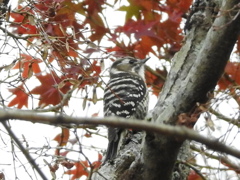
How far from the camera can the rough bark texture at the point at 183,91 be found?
337cm

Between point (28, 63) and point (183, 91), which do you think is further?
point (28, 63)

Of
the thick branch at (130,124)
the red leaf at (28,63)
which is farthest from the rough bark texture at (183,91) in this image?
the thick branch at (130,124)

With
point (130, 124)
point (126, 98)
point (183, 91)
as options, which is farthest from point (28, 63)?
point (130, 124)

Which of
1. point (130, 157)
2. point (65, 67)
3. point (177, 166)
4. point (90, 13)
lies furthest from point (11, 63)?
point (90, 13)

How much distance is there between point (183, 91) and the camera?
3.52m

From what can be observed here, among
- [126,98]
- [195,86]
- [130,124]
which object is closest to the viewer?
[130,124]

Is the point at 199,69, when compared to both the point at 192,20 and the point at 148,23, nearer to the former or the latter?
the point at 192,20

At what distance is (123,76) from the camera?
7.42m

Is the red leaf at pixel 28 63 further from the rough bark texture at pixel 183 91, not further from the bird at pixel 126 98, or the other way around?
the rough bark texture at pixel 183 91

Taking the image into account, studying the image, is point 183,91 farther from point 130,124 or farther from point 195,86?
point 130,124

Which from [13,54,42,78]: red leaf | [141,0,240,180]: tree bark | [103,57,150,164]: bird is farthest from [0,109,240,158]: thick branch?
[103,57,150,164]: bird

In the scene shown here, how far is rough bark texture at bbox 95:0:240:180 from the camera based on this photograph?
337 centimetres

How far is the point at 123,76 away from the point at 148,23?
5.68ft

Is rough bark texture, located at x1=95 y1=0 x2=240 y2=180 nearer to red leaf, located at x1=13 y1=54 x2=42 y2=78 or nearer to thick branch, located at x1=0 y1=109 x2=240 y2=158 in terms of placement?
red leaf, located at x1=13 y1=54 x2=42 y2=78
